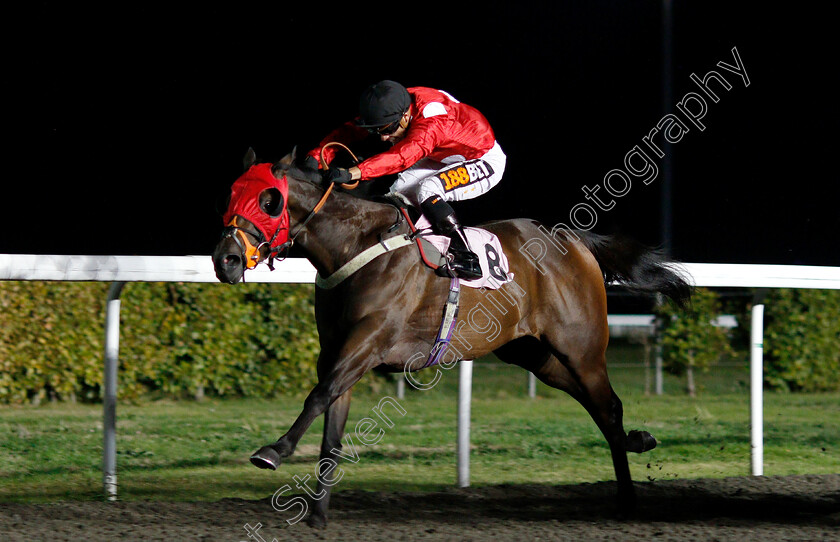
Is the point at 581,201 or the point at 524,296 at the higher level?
the point at 581,201

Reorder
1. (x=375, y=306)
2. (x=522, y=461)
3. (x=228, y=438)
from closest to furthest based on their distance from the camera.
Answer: (x=375, y=306) → (x=522, y=461) → (x=228, y=438)

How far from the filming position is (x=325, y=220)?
3.30 metres

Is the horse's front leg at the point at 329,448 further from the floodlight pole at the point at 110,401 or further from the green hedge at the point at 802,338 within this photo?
the green hedge at the point at 802,338

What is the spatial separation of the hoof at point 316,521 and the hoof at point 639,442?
4.72 ft

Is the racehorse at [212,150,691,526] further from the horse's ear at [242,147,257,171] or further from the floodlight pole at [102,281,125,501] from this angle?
the floodlight pole at [102,281,125,501]

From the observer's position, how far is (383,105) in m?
3.40

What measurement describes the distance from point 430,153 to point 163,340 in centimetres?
374

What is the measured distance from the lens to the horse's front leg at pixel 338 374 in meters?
2.91

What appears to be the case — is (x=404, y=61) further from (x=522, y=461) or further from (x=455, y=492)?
(x=455, y=492)

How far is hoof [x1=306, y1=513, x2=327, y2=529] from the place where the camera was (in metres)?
3.23

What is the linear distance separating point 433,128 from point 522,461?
2.59m

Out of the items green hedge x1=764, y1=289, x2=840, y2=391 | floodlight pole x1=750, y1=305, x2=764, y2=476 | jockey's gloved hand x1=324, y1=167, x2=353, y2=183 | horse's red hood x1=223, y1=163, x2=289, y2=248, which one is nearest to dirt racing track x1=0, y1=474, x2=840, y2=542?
floodlight pole x1=750, y1=305, x2=764, y2=476

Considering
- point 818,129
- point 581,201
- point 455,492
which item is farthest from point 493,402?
point 818,129

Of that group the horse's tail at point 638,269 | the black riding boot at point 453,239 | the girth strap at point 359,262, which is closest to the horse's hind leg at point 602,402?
the horse's tail at point 638,269
